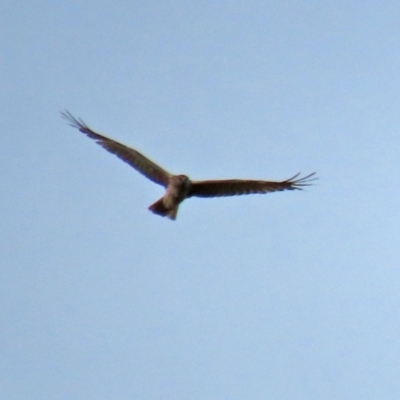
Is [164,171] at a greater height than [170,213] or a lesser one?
greater

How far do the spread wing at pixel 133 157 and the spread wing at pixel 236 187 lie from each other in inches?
Answer: 26.1

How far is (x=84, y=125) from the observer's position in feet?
55.3

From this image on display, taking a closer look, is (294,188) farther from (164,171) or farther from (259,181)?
(164,171)

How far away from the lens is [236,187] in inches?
652

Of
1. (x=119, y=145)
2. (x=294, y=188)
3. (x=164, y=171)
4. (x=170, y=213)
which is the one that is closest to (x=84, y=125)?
(x=119, y=145)

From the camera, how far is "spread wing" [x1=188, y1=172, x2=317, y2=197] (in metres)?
16.3

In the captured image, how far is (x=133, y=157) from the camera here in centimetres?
1656

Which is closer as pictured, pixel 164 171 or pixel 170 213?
pixel 170 213

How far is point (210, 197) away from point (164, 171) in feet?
3.44

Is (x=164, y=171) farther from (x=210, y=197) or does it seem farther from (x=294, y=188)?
(x=294, y=188)

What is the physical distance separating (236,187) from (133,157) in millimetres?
2117

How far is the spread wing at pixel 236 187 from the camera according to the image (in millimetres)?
16297

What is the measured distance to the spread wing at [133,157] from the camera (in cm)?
1634

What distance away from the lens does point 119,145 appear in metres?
16.6
